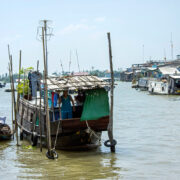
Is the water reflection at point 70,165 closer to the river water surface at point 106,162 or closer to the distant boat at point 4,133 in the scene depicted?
the river water surface at point 106,162

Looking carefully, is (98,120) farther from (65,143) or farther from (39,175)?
(39,175)

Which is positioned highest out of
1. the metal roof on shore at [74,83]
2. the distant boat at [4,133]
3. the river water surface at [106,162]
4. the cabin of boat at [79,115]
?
the metal roof on shore at [74,83]

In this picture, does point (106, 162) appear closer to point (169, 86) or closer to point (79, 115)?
point (79, 115)

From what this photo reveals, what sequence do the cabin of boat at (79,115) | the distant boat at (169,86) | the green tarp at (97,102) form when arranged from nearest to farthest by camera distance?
the cabin of boat at (79,115) < the green tarp at (97,102) < the distant boat at (169,86)

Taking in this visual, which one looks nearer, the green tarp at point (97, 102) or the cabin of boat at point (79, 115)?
the cabin of boat at point (79, 115)

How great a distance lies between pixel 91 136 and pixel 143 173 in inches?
109

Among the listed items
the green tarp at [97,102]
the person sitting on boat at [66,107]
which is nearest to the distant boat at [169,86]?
the green tarp at [97,102]

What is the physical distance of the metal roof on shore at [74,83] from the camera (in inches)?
474

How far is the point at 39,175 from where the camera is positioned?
10680 millimetres

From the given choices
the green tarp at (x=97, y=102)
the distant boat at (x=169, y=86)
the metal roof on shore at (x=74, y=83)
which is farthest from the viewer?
the distant boat at (x=169, y=86)

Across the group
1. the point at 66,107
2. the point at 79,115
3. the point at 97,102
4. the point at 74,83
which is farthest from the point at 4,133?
the point at 97,102

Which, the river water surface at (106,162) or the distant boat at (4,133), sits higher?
the distant boat at (4,133)

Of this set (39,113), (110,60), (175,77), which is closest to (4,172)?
(39,113)

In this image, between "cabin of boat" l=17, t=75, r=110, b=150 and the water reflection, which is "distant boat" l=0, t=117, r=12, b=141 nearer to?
the water reflection
